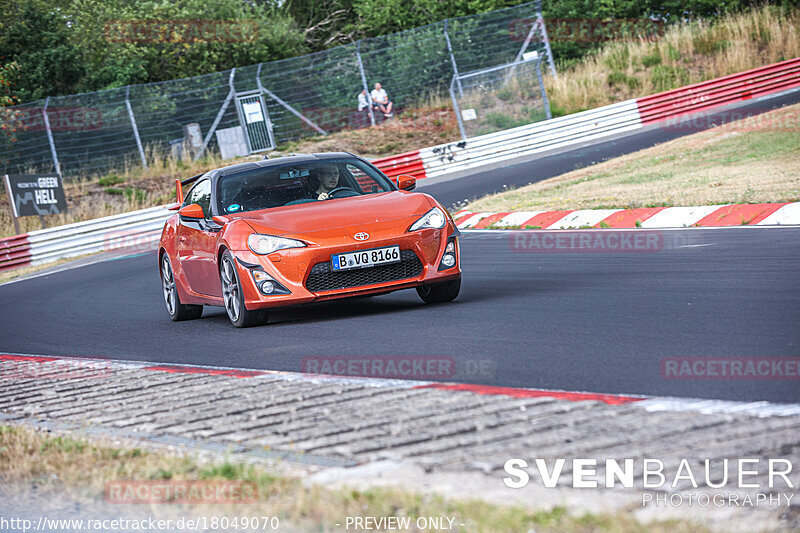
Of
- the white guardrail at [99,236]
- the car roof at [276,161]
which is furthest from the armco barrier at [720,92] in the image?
the car roof at [276,161]

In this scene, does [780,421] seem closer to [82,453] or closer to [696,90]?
[82,453]

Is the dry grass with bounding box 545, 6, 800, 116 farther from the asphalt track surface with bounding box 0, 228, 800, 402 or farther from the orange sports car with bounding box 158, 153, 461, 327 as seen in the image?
the orange sports car with bounding box 158, 153, 461, 327

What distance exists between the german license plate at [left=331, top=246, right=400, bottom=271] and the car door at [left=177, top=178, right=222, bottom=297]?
4.41 ft

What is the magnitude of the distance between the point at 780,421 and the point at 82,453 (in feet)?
9.33

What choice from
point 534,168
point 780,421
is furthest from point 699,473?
point 534,168

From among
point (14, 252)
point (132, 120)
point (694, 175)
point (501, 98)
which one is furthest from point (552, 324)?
point (132, 120)

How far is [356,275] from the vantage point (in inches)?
337

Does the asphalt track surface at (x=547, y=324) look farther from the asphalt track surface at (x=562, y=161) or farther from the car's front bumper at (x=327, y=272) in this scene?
the asphalt track surface at (x=562, y=161)

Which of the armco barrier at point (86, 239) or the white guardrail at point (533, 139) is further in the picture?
the white guardrail at point (533, 139)

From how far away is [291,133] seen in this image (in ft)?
107

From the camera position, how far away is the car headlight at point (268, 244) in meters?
8.55

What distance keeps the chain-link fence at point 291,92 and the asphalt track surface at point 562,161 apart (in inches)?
189

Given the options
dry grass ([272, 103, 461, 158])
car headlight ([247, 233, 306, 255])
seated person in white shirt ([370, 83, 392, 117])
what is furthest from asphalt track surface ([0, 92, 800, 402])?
dry grass ([272, 103, 461, 158])

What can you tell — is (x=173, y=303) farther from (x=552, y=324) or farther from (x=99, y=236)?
(x=99, y=236)
